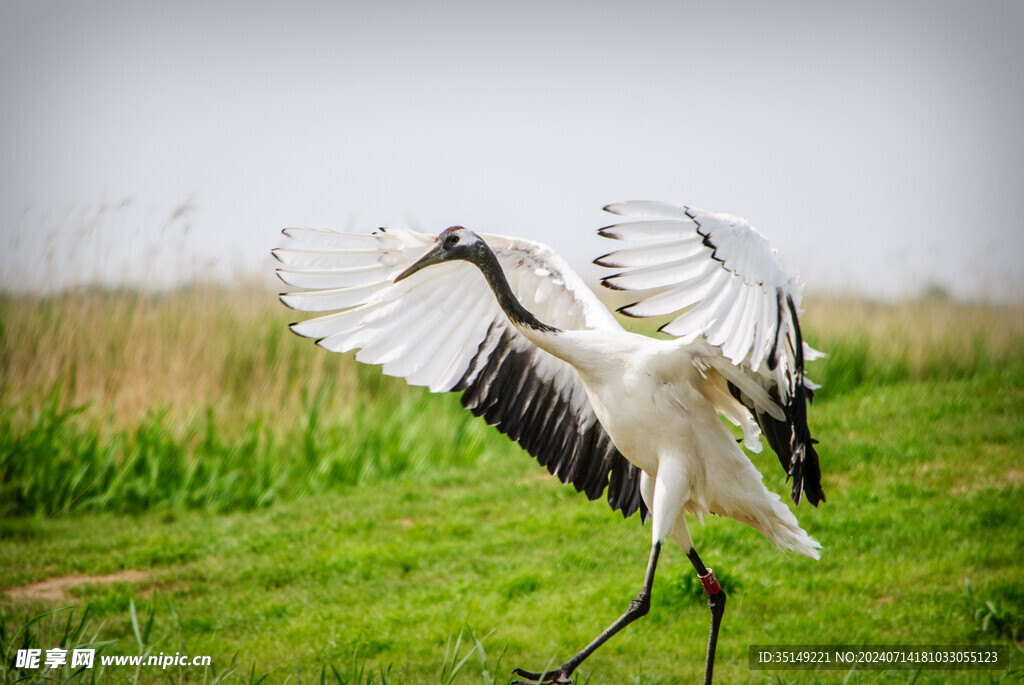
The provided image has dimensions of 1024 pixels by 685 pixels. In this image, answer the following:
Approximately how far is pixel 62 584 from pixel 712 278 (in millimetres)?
4372

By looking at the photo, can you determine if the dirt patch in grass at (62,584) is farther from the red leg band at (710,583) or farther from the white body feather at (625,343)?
the red leg band at (710,583)

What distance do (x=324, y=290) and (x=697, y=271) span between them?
1.85 meters

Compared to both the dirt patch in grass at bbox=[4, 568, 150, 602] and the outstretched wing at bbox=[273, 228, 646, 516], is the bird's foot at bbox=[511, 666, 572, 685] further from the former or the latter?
the dirt patch in grass at bbox=[4, 568, 150, 602]

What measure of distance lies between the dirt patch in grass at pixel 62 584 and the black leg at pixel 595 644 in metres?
2.81

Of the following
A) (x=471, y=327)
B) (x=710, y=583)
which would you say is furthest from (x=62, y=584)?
(x=710, y=583)

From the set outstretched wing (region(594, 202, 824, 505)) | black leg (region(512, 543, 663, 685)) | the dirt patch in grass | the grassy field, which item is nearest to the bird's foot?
black leg (region(512, 543, 663, 685))

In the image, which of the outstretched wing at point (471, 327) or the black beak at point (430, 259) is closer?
the black beak at point (430, 259)

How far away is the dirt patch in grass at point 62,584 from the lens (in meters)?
5.15

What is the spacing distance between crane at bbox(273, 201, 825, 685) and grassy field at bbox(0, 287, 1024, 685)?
2.78ft

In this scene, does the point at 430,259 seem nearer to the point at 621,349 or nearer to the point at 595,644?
the point at 621,349

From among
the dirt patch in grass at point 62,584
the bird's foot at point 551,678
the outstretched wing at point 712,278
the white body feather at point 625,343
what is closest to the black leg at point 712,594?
the white body feather at point 625,343

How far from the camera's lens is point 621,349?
3439mm

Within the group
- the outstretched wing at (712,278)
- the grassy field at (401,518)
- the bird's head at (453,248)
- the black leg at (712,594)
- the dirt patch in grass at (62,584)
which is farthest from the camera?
the dirt patch in grass at (62,584)

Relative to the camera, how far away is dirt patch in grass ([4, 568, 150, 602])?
203 inches
